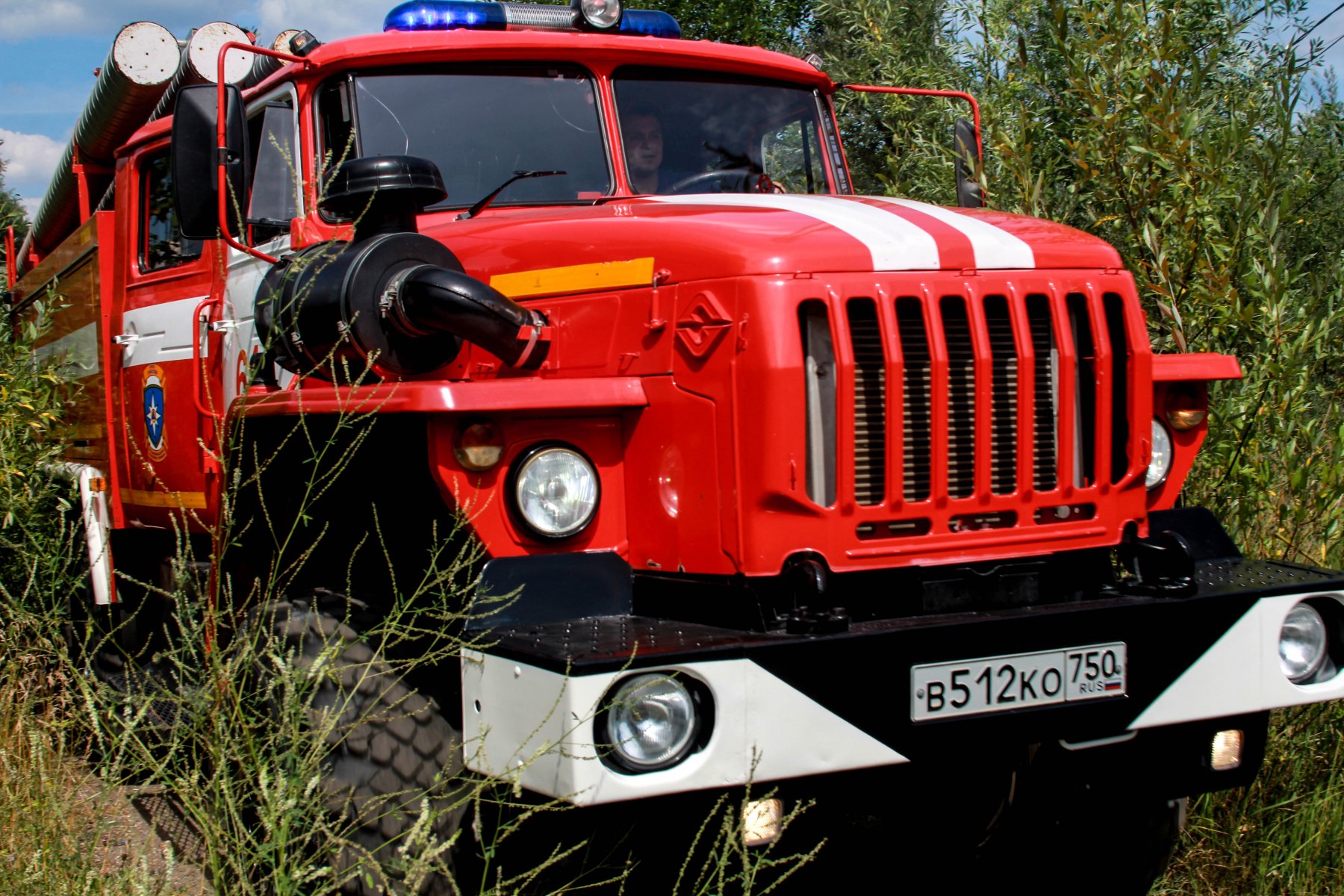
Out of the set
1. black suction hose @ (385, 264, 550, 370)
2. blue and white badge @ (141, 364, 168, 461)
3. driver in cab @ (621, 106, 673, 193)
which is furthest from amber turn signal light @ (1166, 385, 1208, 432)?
blue and white badge @ (141, 364, 168, 461)

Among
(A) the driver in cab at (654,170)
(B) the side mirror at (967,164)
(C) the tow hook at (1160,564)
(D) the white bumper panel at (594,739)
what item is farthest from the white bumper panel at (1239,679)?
(B) the side mirror at (967,164)

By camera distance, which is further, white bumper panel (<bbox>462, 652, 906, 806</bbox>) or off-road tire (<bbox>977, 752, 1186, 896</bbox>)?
off-road tire (<bbox>977, 752, 1186, 896</bbox>)

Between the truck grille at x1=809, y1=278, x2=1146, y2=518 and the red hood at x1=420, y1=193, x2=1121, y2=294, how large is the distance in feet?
0.33

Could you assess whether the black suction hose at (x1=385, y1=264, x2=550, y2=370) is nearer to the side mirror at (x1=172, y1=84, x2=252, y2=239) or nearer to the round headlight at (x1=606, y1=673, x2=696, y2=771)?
the side mirror at (x1=172, y1=84, x2=252, y2=239)

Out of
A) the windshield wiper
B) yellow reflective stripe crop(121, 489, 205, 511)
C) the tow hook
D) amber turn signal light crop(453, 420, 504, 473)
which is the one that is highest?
the windshield wiper

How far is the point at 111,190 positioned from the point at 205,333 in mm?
1473

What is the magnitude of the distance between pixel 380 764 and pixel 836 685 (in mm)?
1073

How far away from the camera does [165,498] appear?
510 centimetres

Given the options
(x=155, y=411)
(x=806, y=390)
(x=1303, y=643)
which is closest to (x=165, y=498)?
(x=155, y=411)

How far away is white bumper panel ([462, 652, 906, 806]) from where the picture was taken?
8.59ft

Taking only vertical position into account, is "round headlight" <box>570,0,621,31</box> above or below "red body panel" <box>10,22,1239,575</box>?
above

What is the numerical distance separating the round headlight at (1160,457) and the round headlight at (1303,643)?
0.56 meters

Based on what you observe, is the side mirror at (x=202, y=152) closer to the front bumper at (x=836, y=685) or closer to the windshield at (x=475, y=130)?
the windshield at (x=475, y=130)

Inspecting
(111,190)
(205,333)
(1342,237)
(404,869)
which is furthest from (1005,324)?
(1342,237)
